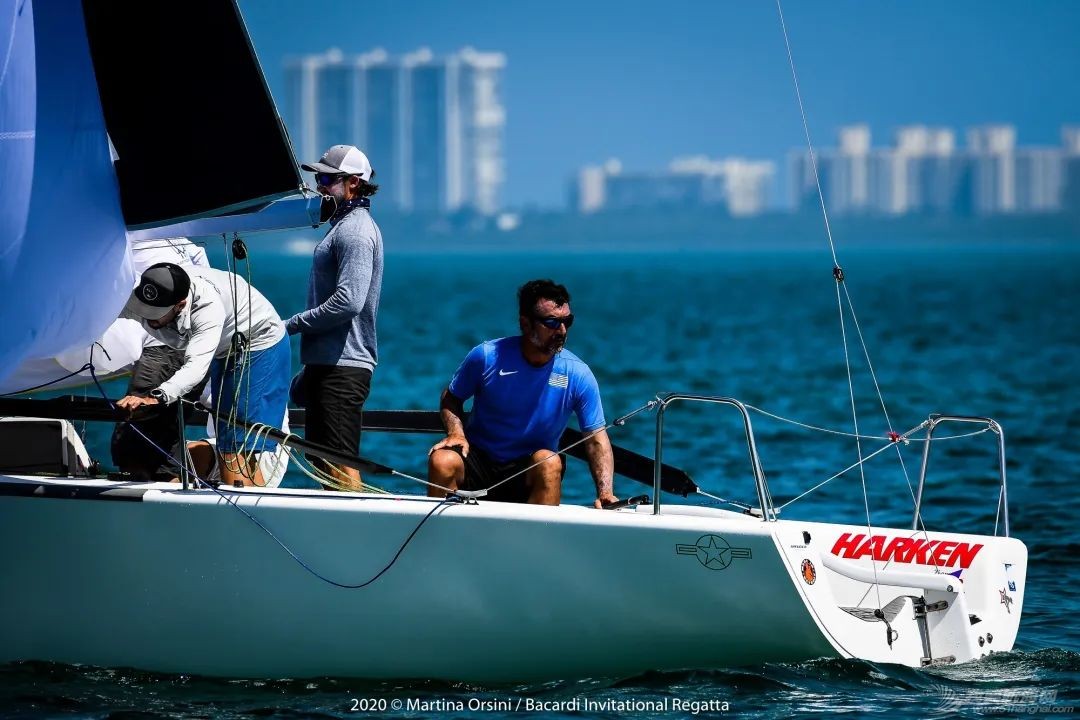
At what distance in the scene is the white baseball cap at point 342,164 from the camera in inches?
244

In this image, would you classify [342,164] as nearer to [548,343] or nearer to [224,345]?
[224,345]

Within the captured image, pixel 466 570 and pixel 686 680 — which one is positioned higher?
pixel 466 570

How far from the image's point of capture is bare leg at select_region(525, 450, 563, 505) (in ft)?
19.3

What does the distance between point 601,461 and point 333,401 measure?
1.01 metres

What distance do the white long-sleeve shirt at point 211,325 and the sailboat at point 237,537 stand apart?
0.88 feet

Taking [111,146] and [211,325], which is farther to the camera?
[211,325]

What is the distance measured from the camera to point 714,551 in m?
5.45

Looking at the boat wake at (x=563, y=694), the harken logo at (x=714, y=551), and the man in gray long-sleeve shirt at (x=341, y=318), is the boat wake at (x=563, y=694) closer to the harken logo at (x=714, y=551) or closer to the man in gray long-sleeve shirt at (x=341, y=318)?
the harken logo at (x=714, y=551)

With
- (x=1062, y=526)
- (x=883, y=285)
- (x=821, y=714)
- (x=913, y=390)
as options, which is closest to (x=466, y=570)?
(x=821, y=714)

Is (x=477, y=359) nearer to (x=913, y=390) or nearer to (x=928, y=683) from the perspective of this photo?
(x=928, y=683)

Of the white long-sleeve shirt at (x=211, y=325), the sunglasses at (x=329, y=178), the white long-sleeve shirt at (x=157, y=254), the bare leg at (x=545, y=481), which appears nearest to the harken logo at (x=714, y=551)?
the bare leg at (x=545, y=481)

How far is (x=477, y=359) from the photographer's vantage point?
6031 millimetres

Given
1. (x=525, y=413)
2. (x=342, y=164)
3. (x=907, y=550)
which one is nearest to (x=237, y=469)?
(x=525, y=413)

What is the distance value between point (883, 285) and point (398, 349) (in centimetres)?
3921
